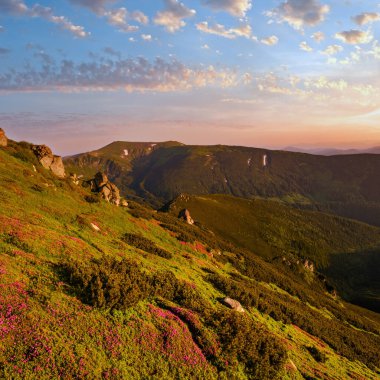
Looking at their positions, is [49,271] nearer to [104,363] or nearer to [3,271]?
[3,271]

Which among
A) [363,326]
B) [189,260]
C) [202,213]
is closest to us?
[189,260]

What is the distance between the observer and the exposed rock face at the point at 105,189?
6303 centimetres

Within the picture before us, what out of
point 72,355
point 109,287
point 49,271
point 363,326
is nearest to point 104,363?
point 72,355

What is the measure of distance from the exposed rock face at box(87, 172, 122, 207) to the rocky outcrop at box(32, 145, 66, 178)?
814 centimetres

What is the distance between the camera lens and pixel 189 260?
41.3 m

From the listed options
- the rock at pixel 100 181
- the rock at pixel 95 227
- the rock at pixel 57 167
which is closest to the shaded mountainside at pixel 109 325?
the rock at pixel 95 227

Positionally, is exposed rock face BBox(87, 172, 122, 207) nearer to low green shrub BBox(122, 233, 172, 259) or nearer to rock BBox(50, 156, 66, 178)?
rock BBox(50, 156, 66, 178)

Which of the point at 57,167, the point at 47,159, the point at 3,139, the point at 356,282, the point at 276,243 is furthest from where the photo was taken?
the point at 356,282

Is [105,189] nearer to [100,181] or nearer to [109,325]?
[100,181]

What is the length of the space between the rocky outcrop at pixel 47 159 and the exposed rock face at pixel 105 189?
8.14 m

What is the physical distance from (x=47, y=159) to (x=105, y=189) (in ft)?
44.1

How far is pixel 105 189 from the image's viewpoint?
63.7 metres

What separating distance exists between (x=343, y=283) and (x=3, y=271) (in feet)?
630

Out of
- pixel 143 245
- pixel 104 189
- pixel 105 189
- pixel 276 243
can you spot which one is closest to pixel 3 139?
pixel 104 189
